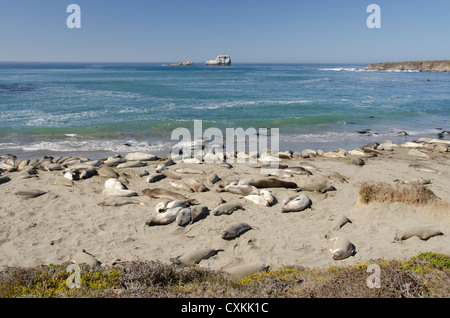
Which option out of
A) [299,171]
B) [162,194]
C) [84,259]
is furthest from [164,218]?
[299,171]

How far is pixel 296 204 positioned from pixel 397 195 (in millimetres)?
2341

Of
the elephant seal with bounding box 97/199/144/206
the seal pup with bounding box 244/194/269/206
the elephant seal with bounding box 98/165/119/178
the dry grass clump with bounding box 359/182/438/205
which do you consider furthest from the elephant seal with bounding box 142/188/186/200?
the dry grass clump with bounding box 359/182/438/205

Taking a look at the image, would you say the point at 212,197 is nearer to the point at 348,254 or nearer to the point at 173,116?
the point at 348,254

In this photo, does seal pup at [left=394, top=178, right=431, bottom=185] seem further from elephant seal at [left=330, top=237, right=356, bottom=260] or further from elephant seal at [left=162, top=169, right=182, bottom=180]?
elephant seal at [left=162, top=169, right=182, bottom=180]

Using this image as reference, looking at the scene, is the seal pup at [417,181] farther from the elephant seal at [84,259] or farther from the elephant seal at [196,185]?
the elephant seal at [84,259]

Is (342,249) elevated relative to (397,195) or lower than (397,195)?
lower

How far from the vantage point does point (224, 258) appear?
18.8 feet

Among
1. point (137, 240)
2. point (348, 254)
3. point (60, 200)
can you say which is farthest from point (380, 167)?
point (60, 200)

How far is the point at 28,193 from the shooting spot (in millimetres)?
8195

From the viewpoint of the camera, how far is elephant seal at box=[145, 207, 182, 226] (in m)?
6.90

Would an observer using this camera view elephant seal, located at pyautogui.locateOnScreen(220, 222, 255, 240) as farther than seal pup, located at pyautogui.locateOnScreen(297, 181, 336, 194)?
No

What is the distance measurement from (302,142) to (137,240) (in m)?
12.0

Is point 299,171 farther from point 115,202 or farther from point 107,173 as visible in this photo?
point 107,173

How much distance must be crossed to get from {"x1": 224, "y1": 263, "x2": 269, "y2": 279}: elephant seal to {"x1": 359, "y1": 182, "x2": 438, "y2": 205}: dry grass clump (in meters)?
3.70
